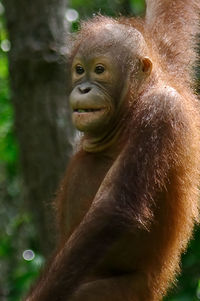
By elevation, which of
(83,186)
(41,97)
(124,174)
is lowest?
(41,97)

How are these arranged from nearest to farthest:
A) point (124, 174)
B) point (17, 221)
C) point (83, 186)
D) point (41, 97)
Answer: point (124, 174), point (83, 186), point (41, 97), point (17, 221)

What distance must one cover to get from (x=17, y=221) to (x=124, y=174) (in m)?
3.97

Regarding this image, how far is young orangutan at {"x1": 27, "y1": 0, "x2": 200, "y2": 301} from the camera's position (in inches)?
144

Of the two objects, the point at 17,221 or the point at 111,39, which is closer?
the point at 111,39

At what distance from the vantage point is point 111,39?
404 cm

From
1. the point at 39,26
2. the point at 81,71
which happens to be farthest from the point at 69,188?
the point at 39,26

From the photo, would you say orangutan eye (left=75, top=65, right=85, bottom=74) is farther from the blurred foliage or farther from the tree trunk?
the tree trunk

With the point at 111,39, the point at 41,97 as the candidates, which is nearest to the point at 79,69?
the point at 111,39

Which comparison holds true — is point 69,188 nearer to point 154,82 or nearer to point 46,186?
point 154,82

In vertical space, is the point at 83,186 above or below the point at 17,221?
above

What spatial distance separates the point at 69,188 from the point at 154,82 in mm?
793

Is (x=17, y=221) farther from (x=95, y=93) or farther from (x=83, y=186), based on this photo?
(x=95, y=93)

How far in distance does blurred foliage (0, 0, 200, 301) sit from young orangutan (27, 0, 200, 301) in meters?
1.00

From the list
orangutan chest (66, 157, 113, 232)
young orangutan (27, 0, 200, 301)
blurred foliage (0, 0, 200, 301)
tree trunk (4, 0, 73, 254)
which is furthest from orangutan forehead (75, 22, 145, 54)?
tree trunk (4, 0, 73, 254)
